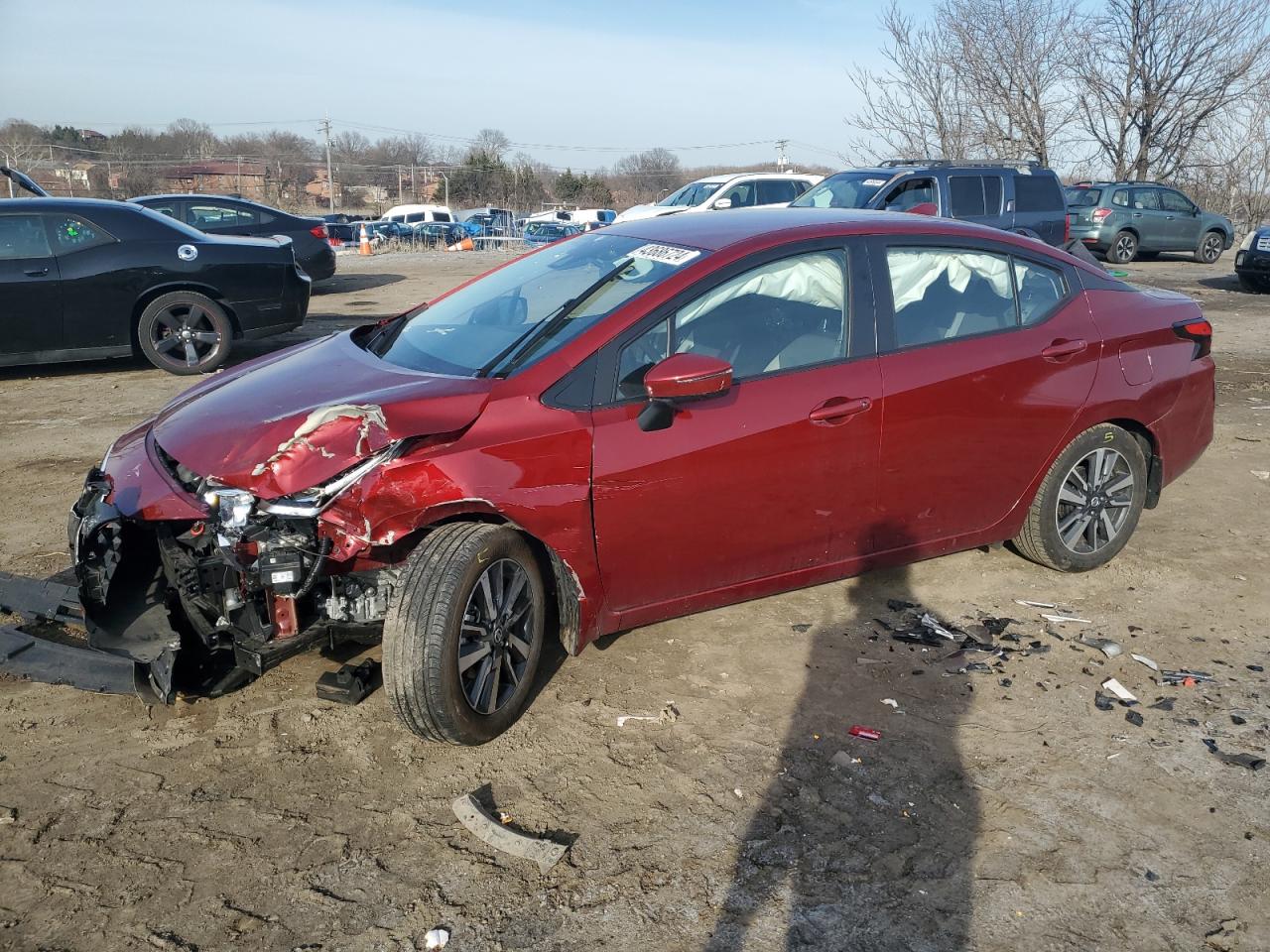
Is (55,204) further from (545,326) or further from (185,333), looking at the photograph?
(545,326)

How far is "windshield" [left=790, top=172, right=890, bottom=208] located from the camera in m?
14.3

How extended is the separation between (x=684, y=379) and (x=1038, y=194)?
13735 millimetres

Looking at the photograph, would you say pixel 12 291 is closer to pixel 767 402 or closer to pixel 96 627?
pixel 96 627

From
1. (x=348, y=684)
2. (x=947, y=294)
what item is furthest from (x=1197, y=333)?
(x=348, y=684)

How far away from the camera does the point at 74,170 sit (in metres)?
Answer: 37.9

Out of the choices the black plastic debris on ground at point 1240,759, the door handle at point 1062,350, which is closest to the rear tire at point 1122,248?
the door handle at point 1062,350

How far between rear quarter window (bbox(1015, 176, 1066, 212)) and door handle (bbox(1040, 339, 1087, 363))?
37.8 ft

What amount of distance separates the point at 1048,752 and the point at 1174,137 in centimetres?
3308

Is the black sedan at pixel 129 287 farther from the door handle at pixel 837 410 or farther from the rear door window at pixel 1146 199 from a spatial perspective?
the rear door window at pixel 1146 199

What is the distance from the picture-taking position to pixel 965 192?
48.6 feet

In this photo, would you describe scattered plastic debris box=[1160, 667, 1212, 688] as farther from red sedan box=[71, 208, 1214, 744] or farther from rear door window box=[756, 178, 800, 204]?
rear door window box=[756, 178, 800, 204]

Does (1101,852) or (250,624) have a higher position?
(250,624)

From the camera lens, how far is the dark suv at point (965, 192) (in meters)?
Answer: 14.4

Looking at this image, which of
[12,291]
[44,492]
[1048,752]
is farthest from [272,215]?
[1048,752]
